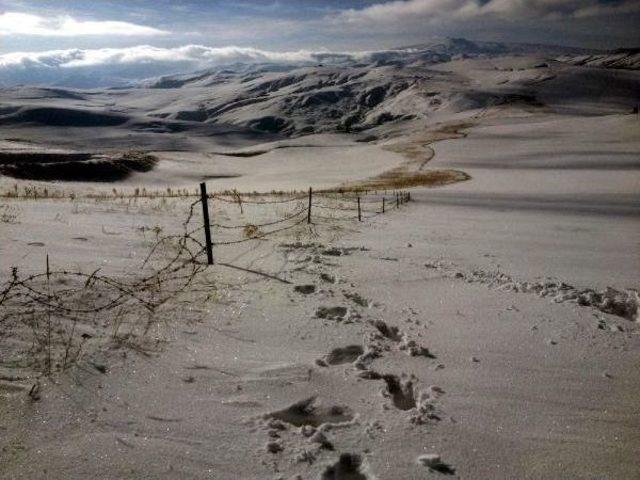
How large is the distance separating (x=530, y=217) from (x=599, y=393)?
1189 cm

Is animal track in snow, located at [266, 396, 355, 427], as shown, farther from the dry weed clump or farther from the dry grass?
the dry grass

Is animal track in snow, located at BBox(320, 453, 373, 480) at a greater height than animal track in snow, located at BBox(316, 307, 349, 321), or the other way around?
animal track in snow, located at BBox(316, 307, 349, 321)

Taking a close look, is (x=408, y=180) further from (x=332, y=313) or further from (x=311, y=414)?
(x=311, y=414)

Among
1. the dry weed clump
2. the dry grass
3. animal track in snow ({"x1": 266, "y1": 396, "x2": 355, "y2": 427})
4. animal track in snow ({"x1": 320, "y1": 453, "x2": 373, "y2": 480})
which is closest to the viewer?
animal track in snow ({"x1": 320, "y1": 453, "x2": 373, "y2": 480})

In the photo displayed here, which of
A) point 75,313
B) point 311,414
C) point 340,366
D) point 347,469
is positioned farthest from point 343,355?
point 75,313

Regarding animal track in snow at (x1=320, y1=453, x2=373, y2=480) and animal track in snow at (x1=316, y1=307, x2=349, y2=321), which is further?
animal track in snow at (x1=316, y1=307, x2=349, y2=321)

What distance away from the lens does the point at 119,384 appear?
4.46 m

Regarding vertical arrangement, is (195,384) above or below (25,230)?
below

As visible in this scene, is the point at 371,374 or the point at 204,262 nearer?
the point at 371,374

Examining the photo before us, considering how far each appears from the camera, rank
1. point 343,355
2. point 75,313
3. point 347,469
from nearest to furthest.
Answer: point 347,469
point 343,355
point 75,313

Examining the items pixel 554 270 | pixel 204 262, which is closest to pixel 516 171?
pixel 554 270

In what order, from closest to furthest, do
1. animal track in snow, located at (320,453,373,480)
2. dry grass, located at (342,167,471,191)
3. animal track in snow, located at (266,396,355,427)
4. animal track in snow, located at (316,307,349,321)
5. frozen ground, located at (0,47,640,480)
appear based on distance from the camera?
1. animal track in snow, located at (320,453,373,480)
2. frozen ground, located at (0,47,640,480)
3. animal track in snow, located at (266,396,355,427)
4. animal track in snow, located at (316,307,349,321)
5. dry grass, located at (342,167,471,191)

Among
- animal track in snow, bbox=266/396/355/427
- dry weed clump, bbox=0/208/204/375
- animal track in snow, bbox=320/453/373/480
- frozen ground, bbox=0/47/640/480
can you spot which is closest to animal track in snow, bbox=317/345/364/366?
frozen ground, bbox=0/47/640/480

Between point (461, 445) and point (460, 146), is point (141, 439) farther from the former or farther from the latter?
point (460, 146)
